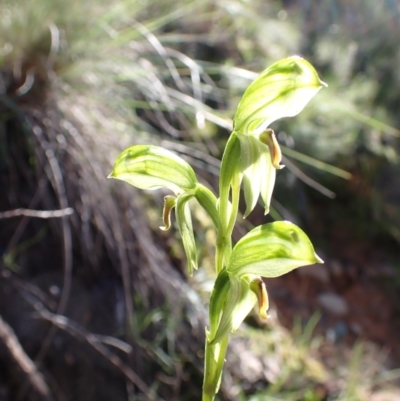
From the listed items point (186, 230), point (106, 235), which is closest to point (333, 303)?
point (106, 235)

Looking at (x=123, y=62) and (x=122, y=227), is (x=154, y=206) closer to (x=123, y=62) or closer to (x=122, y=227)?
(x=122, y=227)

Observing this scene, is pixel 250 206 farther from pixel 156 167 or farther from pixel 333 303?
pixel 333 303

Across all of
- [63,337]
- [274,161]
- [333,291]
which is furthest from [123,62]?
[333,291]

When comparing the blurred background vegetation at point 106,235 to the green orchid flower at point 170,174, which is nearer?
the green orchid flower at point 170,174

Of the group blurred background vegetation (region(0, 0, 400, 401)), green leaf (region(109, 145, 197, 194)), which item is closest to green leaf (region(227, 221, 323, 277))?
green leaf (region(109, 145, 197, 194))

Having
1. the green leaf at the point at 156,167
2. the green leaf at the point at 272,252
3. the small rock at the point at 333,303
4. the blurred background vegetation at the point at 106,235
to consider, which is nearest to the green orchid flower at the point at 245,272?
the green leaf at the point at 272,252

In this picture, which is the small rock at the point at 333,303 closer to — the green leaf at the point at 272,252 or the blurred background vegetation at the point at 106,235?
the blurred background vegetation at the point at 106,235
